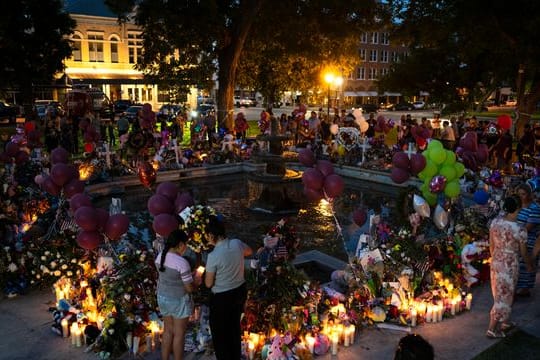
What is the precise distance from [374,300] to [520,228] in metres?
2.03

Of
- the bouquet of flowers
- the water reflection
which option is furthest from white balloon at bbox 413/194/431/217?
the bouquet of flowers

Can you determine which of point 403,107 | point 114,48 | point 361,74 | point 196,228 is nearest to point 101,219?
point 196,228

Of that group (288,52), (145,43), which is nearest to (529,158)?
(288,52)

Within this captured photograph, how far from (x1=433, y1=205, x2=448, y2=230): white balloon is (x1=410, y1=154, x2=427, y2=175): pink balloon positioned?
693mm

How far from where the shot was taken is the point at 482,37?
22.7 metres

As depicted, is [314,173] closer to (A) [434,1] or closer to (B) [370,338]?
(B) [370,338]

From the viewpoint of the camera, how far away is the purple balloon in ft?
26.4

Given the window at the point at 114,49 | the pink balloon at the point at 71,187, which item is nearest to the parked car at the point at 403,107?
the window at the point at 114,49

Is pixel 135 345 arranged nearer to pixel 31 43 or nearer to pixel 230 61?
pixel 230 61

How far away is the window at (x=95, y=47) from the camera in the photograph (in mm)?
54625

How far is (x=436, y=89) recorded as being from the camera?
2995cm

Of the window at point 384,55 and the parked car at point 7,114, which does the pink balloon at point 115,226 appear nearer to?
the parked car at point 7,114

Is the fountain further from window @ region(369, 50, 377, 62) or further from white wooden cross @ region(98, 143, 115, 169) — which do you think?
window @ region(369, 50, 377, 62)

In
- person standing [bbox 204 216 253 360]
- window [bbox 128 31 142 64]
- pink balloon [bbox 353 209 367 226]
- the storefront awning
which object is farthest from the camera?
the storefront awning
